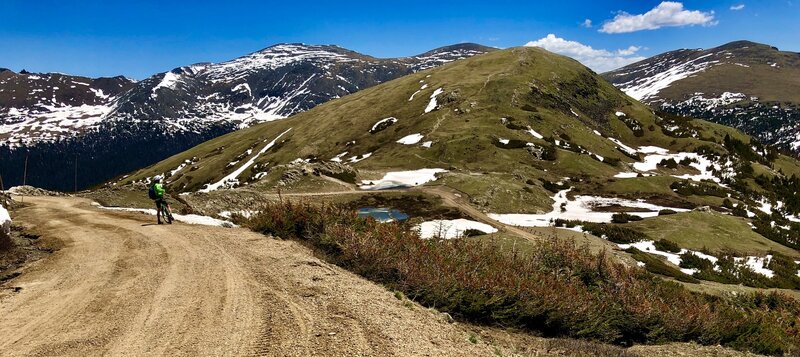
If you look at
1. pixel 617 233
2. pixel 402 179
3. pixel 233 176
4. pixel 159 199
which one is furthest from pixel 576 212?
pixel 233 176

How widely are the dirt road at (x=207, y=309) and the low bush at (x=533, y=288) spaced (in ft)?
3.39

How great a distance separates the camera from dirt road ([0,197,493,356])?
8.92 m

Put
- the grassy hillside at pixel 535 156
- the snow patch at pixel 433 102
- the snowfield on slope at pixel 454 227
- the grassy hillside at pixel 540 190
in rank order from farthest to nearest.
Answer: the snow patch at pixel 433 102 < the grassy hillside at pixel 535 156 < the snowfield on slope at pixel 454 227 < the grassy hillside at pixel 540 190

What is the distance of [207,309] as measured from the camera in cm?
1055

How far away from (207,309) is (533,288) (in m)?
9.33

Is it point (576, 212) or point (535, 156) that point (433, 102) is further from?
point (576, 212)

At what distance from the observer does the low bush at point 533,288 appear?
13391mm

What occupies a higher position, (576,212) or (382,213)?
(382,213)

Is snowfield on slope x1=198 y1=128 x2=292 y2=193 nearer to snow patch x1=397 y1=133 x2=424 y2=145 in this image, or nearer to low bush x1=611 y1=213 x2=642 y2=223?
snow patch x1=397 y1=133 x2=424 y2=145

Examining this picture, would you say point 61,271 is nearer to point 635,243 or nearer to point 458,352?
point 458,352

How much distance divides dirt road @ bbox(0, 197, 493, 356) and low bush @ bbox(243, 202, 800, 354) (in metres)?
1.03

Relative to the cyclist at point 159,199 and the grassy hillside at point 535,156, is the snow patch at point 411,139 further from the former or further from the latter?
the cyclist at point 159,199

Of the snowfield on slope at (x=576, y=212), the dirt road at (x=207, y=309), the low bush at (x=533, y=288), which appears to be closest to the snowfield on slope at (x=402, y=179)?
the snowfield on slope at (x=576, y=212)

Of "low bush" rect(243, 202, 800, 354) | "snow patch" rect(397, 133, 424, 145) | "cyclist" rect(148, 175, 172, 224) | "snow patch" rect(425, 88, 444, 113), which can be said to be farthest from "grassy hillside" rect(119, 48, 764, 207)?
"cyclist" rect(148, 175, 172, 224)
